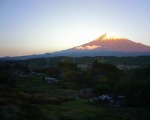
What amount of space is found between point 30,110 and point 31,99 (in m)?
10.6

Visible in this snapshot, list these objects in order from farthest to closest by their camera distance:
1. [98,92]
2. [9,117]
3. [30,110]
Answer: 1. [98,92]
2. [30,110]
3. [9,117]

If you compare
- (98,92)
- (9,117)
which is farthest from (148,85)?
(9,117)

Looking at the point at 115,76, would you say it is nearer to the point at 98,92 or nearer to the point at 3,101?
the point at 98,92

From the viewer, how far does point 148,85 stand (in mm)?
50719

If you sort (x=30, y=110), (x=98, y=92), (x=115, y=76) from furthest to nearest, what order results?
(x=115, y=76)
(x=98, y=92)
(x=30, y=110)

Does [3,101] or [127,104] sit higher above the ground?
[3,101]

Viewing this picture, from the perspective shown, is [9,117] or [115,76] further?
[115,76]

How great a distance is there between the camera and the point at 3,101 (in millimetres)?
33844

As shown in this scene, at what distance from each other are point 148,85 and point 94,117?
2049 centimetres

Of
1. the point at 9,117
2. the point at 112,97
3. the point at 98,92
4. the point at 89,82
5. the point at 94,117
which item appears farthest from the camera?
the point at 89,82

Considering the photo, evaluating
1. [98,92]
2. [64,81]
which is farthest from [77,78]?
[98,92]

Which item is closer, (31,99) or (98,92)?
(31,99)

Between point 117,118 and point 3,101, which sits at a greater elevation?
point 3,101

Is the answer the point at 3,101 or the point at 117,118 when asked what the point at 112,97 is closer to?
the point at 117,118
